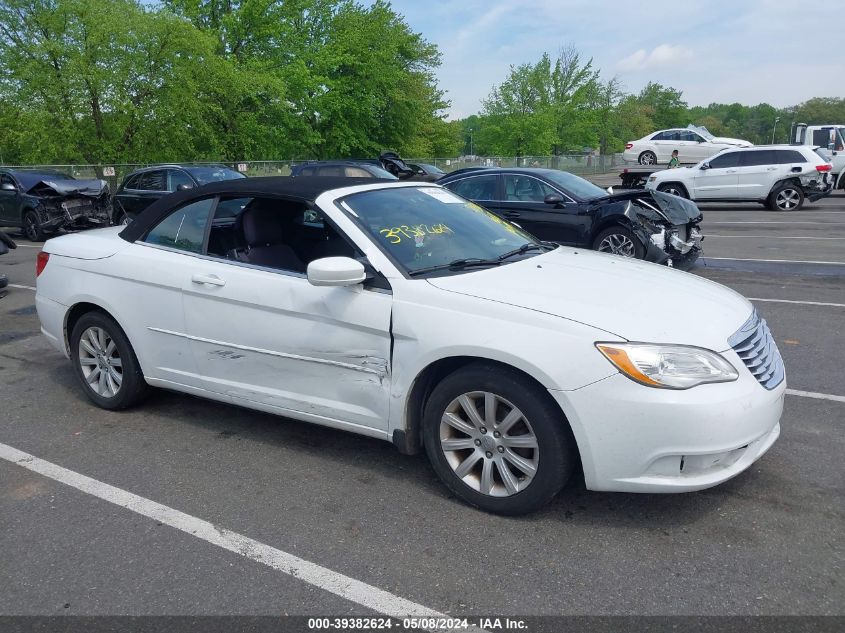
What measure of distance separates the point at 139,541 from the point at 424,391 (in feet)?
4.96

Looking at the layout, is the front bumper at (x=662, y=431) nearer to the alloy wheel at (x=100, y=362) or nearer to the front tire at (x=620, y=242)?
the alloy wheel at (x=100, y=362)

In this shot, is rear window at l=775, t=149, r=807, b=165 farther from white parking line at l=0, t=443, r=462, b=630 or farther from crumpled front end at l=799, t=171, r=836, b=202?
white parking line at l=0, t=443, r=462, b=630

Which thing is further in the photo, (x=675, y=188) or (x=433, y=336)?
(x=675, y=188)

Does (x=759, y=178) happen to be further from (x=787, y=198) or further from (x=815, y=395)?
(x=815, y=395)

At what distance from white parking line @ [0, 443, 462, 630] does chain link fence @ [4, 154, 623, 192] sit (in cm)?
2177

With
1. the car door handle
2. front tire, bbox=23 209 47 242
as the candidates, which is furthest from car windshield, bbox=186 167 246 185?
the car door handle

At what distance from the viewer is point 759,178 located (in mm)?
18781

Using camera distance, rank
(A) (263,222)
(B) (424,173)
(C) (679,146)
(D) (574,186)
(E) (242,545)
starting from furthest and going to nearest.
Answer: (C) (679,146) → (B) (424,173) → (D) (574,186) → (A) (263,222) → (E) (242,545)

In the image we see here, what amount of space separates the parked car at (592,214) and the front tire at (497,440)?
6112 millimetres

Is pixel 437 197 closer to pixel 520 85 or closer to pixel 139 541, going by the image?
pixel 139 541

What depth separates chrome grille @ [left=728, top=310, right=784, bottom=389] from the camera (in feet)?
10.6

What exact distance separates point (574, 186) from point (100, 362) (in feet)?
23.6

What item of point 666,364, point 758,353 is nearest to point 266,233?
point 666,364

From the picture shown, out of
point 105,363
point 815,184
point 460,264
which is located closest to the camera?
point 460,264
